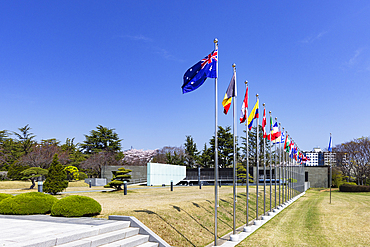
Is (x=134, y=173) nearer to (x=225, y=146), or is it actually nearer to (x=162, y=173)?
(x=162, y=173)

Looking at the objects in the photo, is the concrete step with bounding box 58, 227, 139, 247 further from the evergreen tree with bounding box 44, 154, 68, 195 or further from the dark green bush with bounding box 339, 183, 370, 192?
the dark green bush with bounding box 339, 183, 370, 192

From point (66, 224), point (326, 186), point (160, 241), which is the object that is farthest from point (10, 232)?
point (326, 186)

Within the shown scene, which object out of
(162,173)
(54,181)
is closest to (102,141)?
(162,173)

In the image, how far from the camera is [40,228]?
9.48m

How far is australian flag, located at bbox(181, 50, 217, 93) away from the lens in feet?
37.9

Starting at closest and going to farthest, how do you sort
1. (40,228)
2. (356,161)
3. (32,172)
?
(40,228), (32,172), (356,161)

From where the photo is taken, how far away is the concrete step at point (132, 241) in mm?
9423

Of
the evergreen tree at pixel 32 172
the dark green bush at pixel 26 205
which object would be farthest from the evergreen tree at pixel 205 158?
the dark green bush at pixel 26 205

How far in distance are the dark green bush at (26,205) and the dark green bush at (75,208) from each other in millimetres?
938

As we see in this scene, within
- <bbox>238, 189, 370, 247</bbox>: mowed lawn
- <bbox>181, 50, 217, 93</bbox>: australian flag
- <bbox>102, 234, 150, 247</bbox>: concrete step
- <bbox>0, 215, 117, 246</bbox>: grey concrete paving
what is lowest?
<bbox>238, 189, 370, 247</bbox>: mowed lawn

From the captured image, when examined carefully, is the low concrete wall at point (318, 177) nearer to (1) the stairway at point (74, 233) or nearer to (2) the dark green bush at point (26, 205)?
(1) the stairway at point (74, 233)

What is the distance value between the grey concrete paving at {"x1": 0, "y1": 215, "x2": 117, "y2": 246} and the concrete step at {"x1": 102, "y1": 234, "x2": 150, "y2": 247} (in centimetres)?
68

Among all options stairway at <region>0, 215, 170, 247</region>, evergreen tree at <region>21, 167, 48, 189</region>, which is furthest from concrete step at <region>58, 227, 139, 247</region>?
evergreen tree at <region>21, 167, 48, 189</region>

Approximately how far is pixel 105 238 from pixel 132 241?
101 cm
